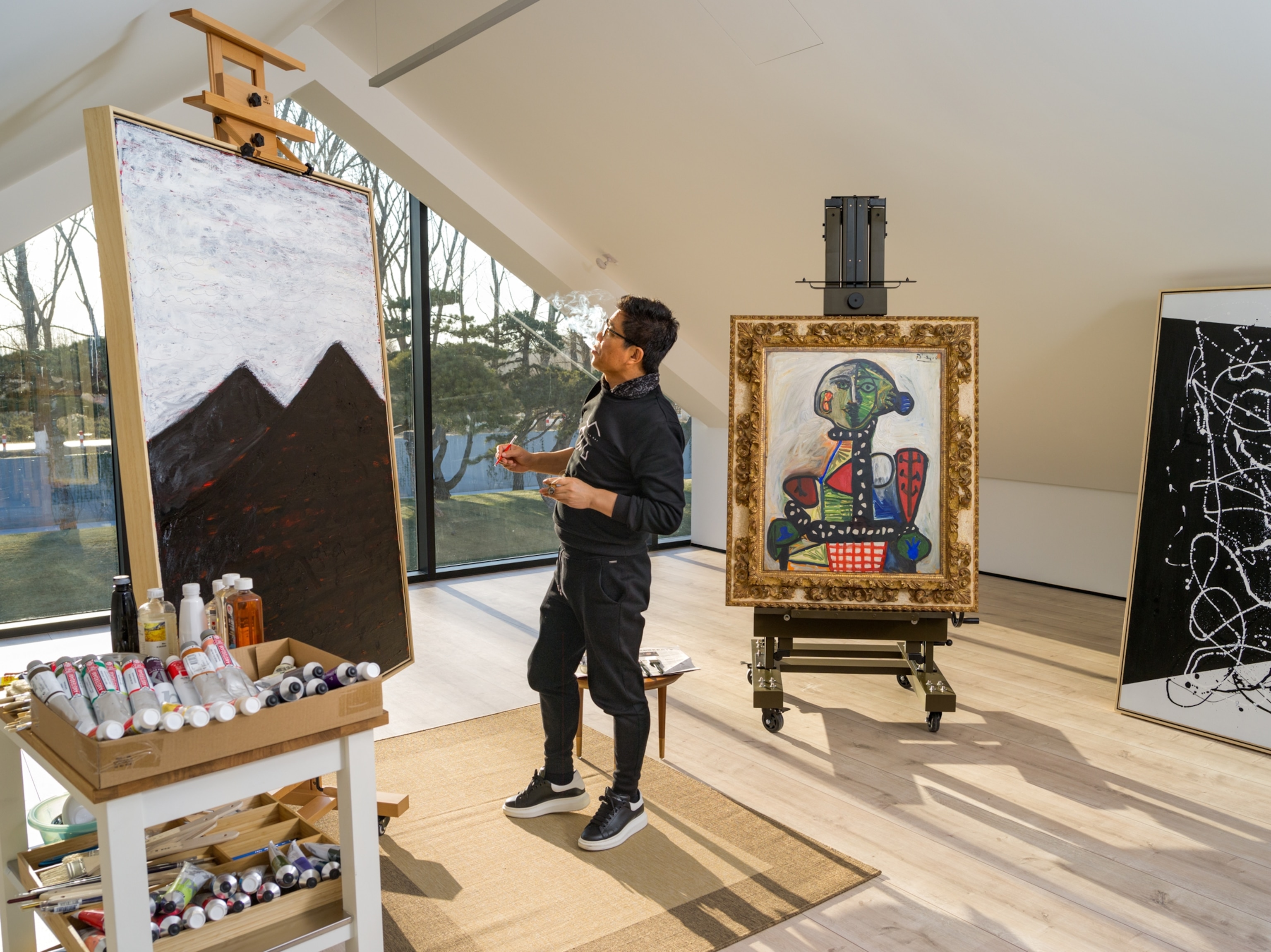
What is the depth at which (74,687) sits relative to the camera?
1508 millimetres

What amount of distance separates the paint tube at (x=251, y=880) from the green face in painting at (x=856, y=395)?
2369 mm

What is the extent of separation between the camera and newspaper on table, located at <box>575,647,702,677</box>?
2.82 meters

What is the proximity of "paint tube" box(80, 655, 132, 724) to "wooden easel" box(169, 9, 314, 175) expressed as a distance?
1.15 meters

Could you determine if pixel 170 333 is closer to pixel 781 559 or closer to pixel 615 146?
pixel 781 559

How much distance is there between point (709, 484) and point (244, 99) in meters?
4.97

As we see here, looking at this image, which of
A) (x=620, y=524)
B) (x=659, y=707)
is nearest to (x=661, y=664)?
(x=659, y=707)

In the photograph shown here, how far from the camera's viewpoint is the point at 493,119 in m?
4.59

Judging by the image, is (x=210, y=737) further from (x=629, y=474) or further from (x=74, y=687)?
(x=629, y=474)

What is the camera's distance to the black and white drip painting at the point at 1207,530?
10.4ft

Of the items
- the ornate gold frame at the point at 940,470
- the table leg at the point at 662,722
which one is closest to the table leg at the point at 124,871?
the table leg at the point at 662,722

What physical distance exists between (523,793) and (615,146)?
119 inches

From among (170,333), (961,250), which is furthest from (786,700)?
(170,333)

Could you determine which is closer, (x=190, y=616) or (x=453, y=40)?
(x=190, y=616)

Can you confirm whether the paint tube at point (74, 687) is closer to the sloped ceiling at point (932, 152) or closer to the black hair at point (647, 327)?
the black hair at point (647, 327)
